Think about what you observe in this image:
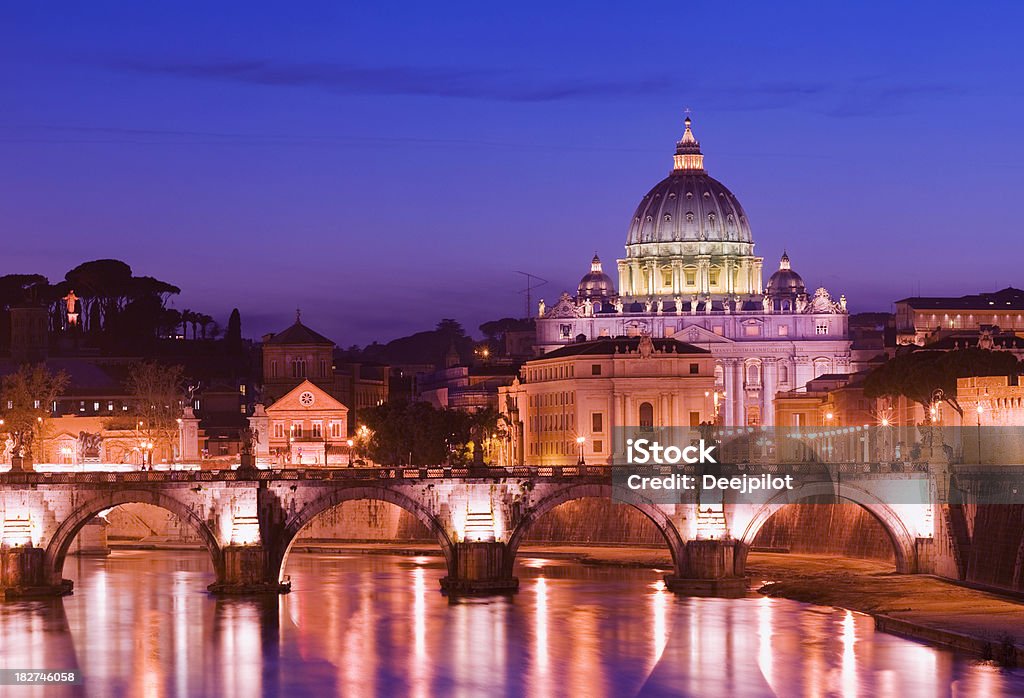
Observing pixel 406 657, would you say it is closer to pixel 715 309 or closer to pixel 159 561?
pixel 159 561

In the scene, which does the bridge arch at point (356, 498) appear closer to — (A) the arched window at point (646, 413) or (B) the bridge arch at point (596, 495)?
(B) the bridge arch at point (596, 495)

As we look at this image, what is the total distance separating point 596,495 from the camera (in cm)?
8181

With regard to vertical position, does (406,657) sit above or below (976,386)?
below

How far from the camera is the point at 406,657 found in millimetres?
68438

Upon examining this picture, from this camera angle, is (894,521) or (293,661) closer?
(293,661)

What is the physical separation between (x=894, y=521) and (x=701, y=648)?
14.9m

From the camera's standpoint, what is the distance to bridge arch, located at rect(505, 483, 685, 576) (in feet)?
265

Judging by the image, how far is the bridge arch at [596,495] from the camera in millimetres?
80750

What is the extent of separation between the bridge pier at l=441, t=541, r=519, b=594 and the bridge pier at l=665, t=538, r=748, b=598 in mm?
6207

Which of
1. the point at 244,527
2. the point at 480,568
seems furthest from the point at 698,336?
the point at 244,527

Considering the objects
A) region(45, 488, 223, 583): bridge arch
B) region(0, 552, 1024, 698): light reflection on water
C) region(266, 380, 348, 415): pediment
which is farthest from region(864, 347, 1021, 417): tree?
region(266, 380, 348, 415): pediment

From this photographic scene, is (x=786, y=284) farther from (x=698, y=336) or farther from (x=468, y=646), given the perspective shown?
(x=468, y=646)

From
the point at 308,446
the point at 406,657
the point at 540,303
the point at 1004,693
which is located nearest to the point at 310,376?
the point at 308,446

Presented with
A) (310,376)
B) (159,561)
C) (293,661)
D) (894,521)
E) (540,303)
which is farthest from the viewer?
(540,303)
